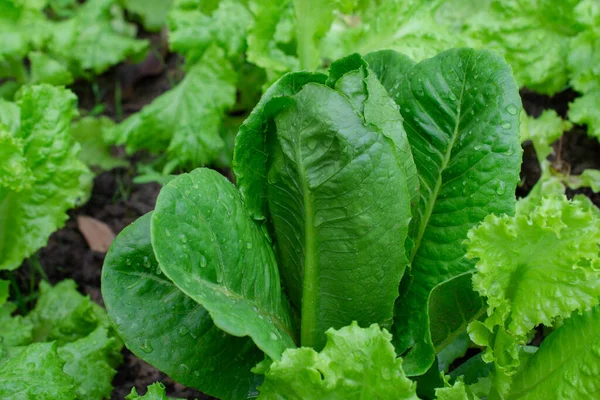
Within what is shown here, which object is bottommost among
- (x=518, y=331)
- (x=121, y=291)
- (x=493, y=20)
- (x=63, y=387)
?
(x=63, y=387)

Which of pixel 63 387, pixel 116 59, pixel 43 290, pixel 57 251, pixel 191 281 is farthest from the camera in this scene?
pixel 116 59

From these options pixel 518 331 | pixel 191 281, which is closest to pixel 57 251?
pixel 191 281

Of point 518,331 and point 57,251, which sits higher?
point 518,331

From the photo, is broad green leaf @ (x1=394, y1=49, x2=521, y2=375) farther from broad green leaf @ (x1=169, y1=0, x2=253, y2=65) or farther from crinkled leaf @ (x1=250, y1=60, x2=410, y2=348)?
broad green leaf @ (x1=169, y1=0, x2=253, y2=65)

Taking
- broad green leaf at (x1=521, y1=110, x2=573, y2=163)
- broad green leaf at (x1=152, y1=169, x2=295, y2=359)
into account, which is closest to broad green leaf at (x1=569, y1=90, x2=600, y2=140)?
broad green leaf at (x1=521, y1=110, x2=573, y2=163)

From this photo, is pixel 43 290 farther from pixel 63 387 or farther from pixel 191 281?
pixel 191 281

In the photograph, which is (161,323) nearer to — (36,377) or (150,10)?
(36,377)
